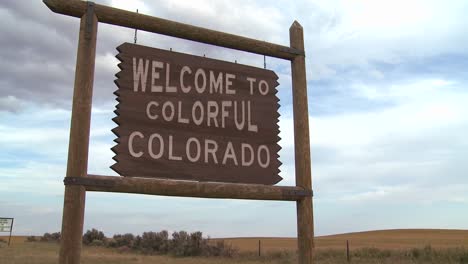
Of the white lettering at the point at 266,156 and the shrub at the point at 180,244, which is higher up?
the white lettering at the point at 266,156

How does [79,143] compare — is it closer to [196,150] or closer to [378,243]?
[196,150]

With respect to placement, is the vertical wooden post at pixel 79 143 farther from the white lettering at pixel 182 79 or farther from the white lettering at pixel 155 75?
the white lettering at pixel 182 79

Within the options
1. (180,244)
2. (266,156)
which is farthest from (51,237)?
(266,156)

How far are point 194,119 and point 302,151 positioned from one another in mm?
1525

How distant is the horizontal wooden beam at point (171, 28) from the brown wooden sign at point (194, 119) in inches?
13.6

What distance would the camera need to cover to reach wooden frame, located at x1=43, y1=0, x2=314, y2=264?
14.1 feet

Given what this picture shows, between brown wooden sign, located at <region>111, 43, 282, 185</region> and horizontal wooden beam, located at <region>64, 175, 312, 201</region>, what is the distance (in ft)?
0.29

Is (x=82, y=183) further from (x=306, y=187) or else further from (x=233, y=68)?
(x=306, y=187)

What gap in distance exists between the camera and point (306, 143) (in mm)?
5625

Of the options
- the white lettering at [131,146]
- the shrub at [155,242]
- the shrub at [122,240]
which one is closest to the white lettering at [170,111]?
the white lettering at [131,146]

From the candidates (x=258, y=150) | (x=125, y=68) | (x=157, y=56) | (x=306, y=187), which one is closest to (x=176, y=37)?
(x=157, y=56)

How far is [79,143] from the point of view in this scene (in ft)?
14.4

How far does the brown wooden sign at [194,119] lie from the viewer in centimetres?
465

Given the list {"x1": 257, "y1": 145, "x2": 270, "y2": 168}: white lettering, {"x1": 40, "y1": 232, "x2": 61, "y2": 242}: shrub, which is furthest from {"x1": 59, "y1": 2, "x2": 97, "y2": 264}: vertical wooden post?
{"x1": 40, "y1": 232, "x2": 61, "y2": 242}: shrub
